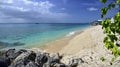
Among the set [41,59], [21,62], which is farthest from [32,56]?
[21,62]

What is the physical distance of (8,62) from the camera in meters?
21.9

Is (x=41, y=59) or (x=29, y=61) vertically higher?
(x=29, y=61)

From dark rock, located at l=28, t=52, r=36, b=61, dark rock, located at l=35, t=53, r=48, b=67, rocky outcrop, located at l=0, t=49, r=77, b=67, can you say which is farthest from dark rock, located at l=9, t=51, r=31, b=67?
dark rock, located at l=35, t=53, r=48, b=67

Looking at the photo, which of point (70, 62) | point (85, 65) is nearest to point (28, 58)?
point (70, 62)

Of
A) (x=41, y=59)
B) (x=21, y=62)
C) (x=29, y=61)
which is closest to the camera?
(x=21, y=62)

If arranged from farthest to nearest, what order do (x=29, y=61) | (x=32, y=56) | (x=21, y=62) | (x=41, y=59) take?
(x=32, y=56) < (x=41, y=59) < (x=29, y=61) < (x=21, y=62)

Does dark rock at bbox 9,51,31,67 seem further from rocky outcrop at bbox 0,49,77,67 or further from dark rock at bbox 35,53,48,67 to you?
dark rock at bbox 35,53,48,67

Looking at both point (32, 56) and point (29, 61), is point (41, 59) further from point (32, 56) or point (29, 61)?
point (29, 61)

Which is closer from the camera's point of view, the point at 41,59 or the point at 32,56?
the point at 41,59

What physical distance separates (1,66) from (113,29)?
1663cm

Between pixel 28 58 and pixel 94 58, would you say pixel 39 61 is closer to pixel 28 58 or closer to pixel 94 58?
pixel 28 58

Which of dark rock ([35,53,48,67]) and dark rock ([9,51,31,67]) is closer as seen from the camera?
dark rock ([9,51,31,67])

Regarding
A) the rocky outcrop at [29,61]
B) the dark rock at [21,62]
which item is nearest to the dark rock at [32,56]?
the rocky outcrop at [29,61]

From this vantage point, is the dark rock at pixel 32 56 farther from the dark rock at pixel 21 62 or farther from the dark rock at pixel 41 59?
the dark rock at pixel 21 62
